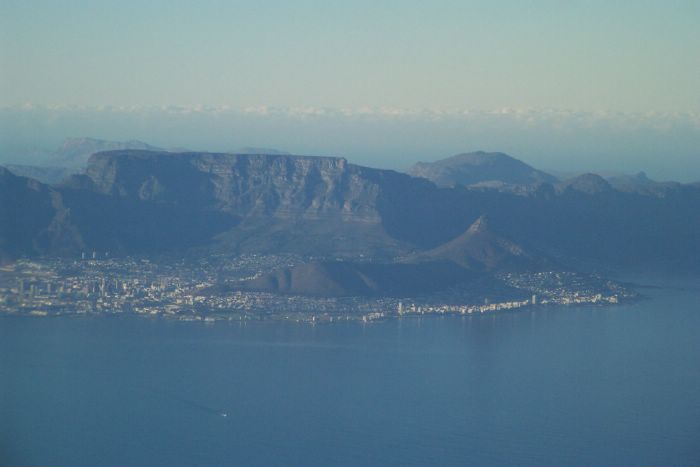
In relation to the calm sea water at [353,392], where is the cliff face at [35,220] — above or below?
above

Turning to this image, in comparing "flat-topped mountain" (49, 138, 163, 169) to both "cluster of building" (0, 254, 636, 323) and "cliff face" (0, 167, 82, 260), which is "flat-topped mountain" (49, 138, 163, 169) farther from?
"cluster of building" (0, 254, 636, 323)

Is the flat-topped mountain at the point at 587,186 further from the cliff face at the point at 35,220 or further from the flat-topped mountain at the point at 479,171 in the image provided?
the cliff face at the point at 35,220

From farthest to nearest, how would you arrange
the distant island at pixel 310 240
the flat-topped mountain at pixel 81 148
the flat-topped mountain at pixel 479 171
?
1. the flat-topped mountain at pixel 81 148
2. the flat-topped mountain at pixel 479 171
3. the distant island at pixel 310 240

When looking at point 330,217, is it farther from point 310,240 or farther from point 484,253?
point 484,253

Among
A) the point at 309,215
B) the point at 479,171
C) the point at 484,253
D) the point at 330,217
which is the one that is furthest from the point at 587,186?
the point at 484,253

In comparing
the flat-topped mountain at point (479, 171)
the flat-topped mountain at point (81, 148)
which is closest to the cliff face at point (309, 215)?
the flat-topped mountain at point (479, 171)

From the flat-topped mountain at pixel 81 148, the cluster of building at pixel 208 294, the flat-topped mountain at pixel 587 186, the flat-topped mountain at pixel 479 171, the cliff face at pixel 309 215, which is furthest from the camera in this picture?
the flat-topped mountain at pixel 81 148
